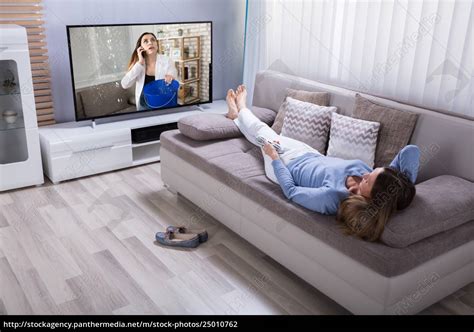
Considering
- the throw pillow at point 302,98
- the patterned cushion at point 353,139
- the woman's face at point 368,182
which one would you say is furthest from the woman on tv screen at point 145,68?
the woman's face at point 368,182

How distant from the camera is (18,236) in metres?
3.00

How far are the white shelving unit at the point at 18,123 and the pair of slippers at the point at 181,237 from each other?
1.32 metres

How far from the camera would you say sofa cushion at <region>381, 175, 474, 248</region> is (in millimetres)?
2111

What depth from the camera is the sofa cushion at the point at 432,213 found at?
2.11m

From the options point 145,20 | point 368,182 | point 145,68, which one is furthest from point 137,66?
point 368,182

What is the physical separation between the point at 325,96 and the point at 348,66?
51 centimetres

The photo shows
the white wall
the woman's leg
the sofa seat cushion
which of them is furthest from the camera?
the white wall

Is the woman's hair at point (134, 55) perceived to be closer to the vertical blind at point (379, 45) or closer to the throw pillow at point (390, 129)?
the vertical blind at point (379, 45)

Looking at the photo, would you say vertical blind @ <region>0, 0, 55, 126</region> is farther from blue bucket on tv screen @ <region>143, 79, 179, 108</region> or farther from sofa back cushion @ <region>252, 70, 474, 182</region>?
sofa back cushion @ <region>252, 70, 474, 182</region>

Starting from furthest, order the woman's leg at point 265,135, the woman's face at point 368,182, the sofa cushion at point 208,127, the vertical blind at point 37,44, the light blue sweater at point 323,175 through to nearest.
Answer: the vertical blind at point 37,44
the sofa cushion at point 208,127
the woman's leg at point 265,135
the light blue sweater at point 323,175
the woman's face at point 368,182

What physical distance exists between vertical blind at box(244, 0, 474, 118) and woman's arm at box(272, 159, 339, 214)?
1.06 metres

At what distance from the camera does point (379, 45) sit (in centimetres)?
341

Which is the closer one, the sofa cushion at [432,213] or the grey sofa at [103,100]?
the sofa cushion at [432,213]

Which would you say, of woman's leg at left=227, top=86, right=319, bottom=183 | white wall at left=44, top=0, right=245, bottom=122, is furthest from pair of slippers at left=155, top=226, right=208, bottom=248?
white wall at left=44, top=0, right=245, bottom=122
